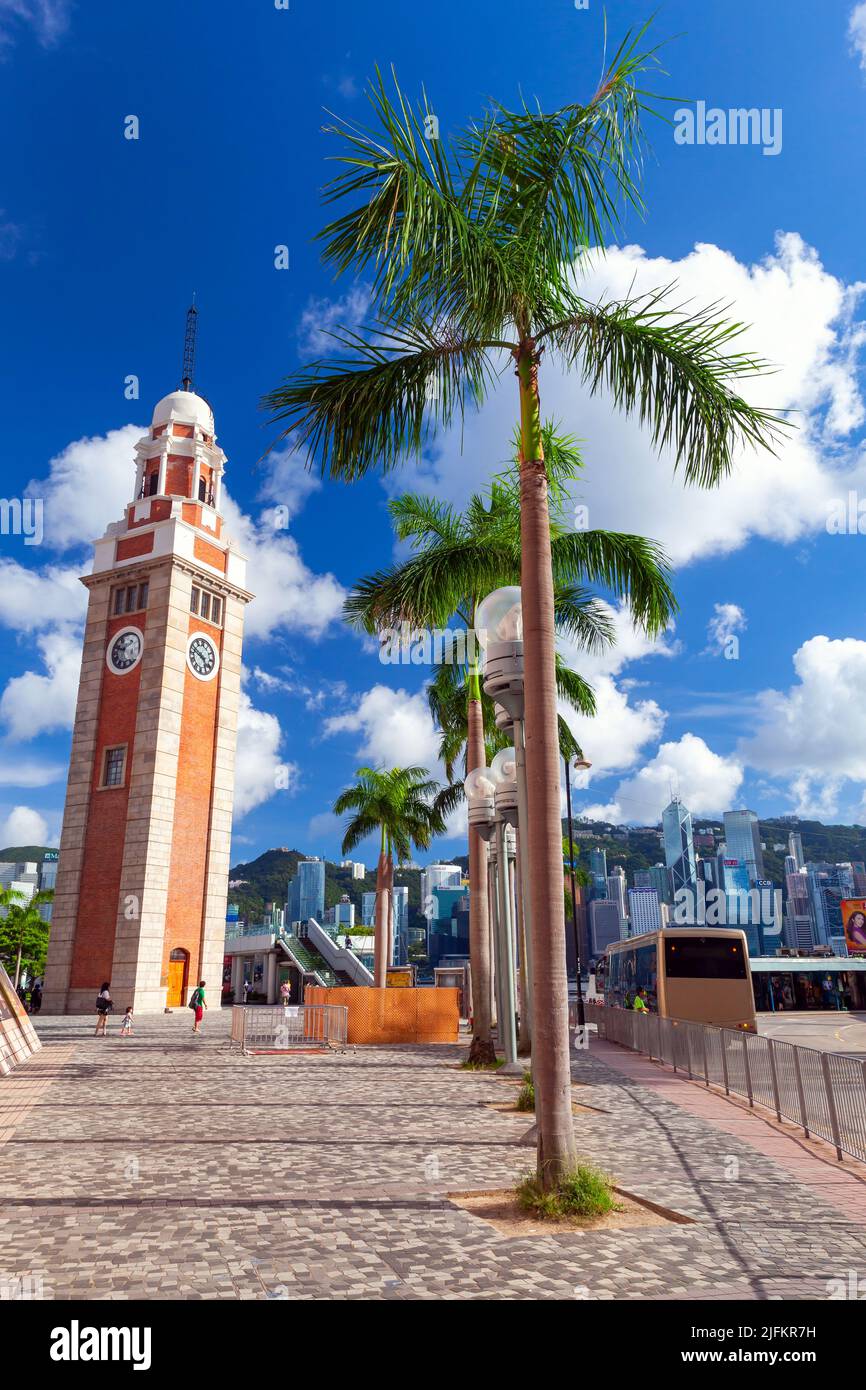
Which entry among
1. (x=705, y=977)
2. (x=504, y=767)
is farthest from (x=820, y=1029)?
(x=504, y=767)

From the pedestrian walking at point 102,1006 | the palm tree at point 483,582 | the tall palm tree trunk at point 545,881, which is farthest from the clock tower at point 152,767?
the tall palm tree trunk at point 545,881

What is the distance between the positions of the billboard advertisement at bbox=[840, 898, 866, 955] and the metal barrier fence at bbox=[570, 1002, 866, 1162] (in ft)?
188

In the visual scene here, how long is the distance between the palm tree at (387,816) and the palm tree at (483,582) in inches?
816

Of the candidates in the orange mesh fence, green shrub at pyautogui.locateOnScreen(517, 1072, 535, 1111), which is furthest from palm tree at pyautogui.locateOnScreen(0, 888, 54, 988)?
green shrub at pyautogui.locateOnScreen(517, 1072, 535, 1111)

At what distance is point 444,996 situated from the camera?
27.9m

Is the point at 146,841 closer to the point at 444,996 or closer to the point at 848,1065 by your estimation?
the point at 444,996

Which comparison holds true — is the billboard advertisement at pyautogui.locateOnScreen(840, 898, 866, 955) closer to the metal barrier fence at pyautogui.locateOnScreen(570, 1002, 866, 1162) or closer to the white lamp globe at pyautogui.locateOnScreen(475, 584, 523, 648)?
the metal barrier fence at pyautogui.locateOnScreen(570, 1002, 866, 1162)

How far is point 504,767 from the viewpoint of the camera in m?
19.0

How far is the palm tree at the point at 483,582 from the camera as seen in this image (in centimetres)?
1238

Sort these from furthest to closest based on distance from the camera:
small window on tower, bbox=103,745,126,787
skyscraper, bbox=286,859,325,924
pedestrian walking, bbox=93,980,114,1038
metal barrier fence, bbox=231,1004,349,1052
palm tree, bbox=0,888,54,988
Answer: skyscraper, bbox=286,859,325,924, palm tree, bbox=0,888,54,988, small window on tower, bbox=103,745,126,787, pedestrian walking, bbox=93,980,114,1038, metal barrier fence, bbox=231,1004,349,1052

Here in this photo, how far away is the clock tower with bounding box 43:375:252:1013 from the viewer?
44219 millimetres

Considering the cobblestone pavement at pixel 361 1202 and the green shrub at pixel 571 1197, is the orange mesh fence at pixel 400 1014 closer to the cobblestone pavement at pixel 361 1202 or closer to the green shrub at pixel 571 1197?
the cobblestone pavement at pixel 361 1202

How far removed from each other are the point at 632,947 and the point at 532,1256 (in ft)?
87.6
